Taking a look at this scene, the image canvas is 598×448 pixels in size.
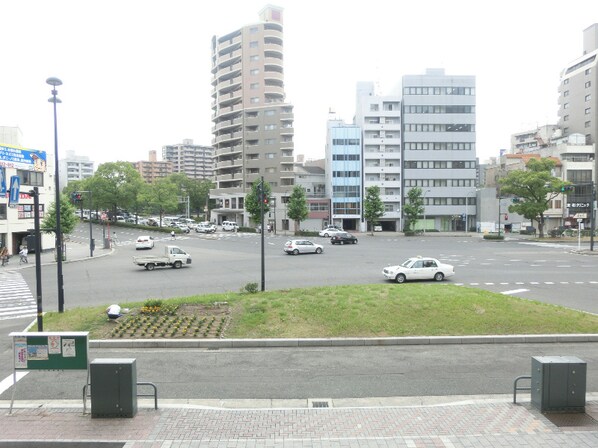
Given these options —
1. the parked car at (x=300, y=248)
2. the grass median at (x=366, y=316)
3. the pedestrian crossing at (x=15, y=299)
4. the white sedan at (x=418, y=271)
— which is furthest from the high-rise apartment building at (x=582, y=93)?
the pedestrian crossing at (x=15, y=299)

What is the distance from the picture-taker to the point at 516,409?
28.1 feet

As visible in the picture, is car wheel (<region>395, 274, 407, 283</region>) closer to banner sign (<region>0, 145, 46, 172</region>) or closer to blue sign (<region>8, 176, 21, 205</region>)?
blue sign (<region>8, 176, 21, 205</region>)

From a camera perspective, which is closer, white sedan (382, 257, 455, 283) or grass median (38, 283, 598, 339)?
grass median (38, 283, 598, 339)

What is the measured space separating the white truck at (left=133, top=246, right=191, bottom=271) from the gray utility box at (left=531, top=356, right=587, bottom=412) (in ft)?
93.7

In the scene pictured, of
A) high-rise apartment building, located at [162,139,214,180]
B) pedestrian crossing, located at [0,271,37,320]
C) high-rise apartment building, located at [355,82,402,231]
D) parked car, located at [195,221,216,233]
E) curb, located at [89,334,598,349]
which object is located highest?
high-rise apartment building, located at [162,139,214,180]

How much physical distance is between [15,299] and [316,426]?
20.2m

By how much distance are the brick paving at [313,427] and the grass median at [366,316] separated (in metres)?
5.03

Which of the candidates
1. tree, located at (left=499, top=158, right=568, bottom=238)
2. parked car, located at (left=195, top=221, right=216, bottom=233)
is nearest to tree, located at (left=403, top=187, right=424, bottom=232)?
tree, located at (left=499, top=158, right=568, bottom=238)

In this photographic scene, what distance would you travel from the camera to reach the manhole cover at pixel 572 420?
792cm

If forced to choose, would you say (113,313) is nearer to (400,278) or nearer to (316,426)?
(316,426)

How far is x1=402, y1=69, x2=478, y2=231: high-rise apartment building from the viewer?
86.1 meters

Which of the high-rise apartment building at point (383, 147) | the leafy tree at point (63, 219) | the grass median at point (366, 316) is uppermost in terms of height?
the high-rise apartment building at point (383, 147)

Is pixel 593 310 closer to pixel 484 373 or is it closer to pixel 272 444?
pixel 484 373

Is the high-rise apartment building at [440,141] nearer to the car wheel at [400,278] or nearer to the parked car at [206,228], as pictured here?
the parked car at [206,228]
